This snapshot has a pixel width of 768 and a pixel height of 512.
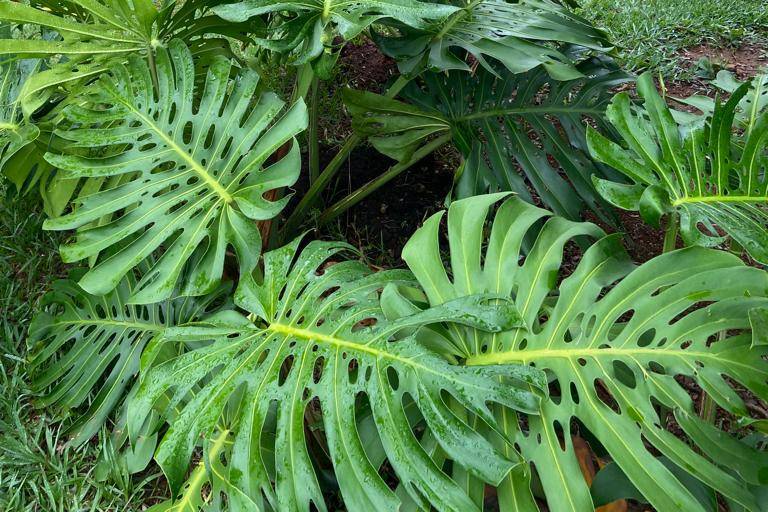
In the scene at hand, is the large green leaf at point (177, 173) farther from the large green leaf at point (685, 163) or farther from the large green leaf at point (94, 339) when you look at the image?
the large green leaf at point (685, 163)

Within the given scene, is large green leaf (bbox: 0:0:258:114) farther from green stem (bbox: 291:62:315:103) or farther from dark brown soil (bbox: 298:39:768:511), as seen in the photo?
dark brown soil (bbox: 298:39:768:511)

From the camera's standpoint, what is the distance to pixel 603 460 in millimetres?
1110

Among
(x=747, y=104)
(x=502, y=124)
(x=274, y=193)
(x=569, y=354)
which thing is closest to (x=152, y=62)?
(x=274, y=193)

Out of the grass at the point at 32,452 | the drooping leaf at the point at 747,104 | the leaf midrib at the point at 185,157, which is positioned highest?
the drooping leaf at the point at 747,104

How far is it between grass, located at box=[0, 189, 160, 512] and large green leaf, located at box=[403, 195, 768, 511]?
1.01 metres

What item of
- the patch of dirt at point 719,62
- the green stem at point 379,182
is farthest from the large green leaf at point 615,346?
the patch of dirt at point 719,62

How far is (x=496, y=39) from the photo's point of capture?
1375 mm

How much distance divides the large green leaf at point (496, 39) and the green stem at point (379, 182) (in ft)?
1.18

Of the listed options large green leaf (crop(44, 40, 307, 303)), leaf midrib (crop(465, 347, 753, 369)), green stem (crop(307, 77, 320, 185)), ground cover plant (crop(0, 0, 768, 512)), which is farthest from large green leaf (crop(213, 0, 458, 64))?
leaf midrib (crop(465, 347, 753, 369))

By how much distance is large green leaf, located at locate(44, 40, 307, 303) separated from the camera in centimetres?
115

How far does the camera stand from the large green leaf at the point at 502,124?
4.95ft

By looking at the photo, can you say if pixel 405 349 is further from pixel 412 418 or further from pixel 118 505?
pixel 118 505

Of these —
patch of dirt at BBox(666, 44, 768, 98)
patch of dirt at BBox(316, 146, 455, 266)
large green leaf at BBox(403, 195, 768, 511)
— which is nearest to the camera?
large green leaf at BBox(403, 195, 768, 511)

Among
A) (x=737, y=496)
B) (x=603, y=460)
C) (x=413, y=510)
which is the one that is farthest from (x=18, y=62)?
(x=737, y=496)
